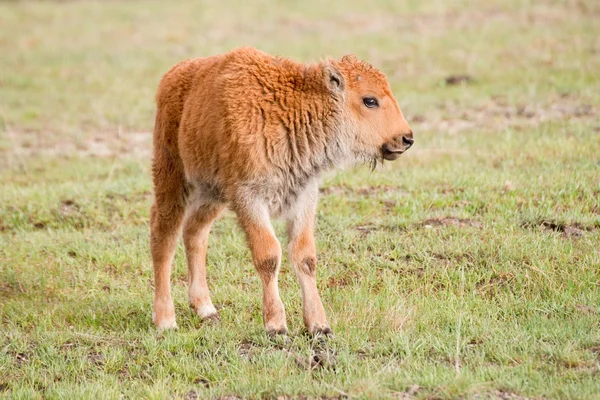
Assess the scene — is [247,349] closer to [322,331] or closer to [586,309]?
[322,331]

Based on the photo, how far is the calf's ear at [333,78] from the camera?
645 centimetres

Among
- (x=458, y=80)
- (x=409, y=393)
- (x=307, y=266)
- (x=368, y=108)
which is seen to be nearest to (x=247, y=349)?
(x=307, y=266)

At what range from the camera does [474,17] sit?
18.7 meters

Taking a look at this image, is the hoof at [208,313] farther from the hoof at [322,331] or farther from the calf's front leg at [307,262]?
the hoof at [322,331]

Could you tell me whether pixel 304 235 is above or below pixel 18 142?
above

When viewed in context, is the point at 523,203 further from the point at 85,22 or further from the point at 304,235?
the point at 85,22

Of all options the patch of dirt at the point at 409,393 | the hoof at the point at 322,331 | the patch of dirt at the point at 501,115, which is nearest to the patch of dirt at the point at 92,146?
the patch of dirt at the point at 501,115

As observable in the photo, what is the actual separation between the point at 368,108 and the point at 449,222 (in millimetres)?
2177

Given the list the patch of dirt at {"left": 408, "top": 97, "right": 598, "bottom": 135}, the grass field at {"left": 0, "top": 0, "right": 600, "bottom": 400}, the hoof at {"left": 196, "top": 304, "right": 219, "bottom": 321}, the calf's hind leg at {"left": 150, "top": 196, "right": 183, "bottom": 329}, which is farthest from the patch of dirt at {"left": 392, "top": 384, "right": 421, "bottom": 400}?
the patch of dirt at {"left": 408, "top": 97, "right": 598, "bottom": 135}

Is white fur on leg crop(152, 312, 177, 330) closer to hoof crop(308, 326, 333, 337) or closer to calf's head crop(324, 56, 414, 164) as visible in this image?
hoof crop(308, 326, 333, 337)

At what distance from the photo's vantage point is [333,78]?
6.48 m

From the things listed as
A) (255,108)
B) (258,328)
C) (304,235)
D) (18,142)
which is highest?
(255,108)

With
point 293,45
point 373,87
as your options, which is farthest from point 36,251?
point 293,45

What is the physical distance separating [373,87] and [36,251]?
3.86m
